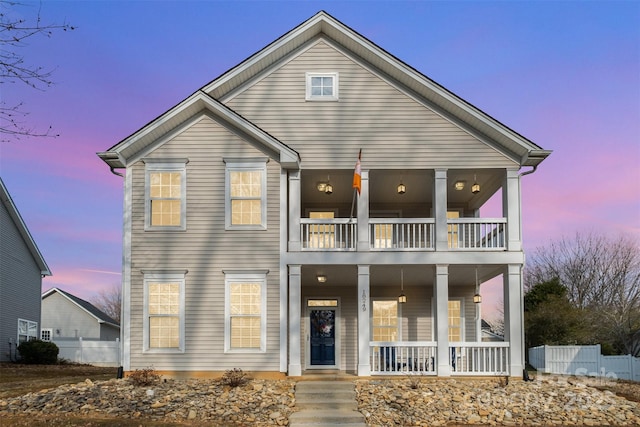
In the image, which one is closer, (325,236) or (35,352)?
(325,236)

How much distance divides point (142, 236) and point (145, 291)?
4.79 feet

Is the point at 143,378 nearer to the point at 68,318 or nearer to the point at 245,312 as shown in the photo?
the point at 245,312

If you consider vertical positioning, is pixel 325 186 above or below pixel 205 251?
above

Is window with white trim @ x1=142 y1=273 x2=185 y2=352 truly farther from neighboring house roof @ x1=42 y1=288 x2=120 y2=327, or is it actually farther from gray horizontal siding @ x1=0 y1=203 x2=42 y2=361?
neighboring house roof @ x1=42 y1=288 x2=120 y2=327

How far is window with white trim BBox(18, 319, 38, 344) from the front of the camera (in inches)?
1223

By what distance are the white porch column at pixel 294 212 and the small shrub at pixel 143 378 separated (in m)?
4.73

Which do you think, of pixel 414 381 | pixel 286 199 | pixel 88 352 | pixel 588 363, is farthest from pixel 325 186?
pixel 88 352

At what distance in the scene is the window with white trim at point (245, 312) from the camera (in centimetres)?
1762

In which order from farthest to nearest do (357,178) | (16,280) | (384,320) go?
(16,280), (384,320), (357,178)

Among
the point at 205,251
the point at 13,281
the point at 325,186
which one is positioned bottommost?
the point at 13,281

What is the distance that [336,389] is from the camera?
53.9ft

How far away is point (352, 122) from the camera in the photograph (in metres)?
Result: 18.5

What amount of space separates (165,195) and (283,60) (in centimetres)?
495

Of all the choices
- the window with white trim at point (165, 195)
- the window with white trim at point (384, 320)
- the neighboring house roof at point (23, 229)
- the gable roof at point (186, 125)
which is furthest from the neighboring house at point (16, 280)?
the window with white trim at point (384, 320)
